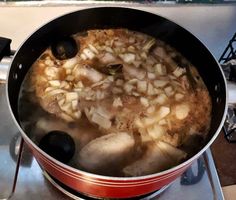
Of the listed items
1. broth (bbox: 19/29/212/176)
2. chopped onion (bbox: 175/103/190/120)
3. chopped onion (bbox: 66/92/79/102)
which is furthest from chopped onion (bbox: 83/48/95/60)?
chopped onion (bbox: 175/103/190/120)

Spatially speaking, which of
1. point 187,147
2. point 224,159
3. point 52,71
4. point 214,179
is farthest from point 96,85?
point 224,159

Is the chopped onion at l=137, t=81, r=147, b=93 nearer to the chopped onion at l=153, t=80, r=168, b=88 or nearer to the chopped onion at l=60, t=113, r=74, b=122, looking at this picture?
the chopped onion at l=153, t=80, r=168, b=88

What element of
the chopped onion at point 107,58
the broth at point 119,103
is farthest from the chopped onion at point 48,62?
the chopped onion at point 107,58

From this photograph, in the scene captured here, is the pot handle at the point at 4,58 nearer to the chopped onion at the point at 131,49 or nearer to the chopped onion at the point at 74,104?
the chopped onion at the point at 74,104

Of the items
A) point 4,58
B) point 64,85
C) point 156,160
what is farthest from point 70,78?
point 156,160

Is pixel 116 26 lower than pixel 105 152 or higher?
higher

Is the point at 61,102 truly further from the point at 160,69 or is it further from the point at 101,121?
the point at 160,69
